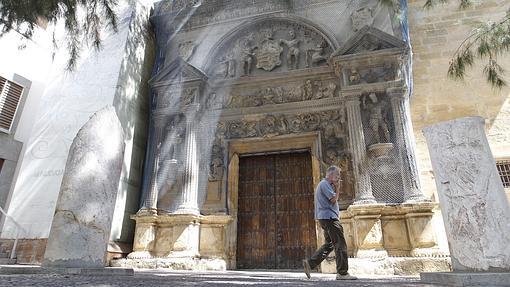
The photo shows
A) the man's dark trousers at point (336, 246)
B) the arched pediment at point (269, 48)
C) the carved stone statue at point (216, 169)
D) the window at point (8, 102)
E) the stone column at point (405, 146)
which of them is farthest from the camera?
the window at point (8, 102)

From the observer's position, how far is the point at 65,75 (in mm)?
7992

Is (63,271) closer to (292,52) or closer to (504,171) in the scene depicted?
(292,52)

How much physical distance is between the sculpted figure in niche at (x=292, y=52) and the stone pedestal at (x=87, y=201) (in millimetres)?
4609

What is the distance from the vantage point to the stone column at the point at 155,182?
22.7 feet

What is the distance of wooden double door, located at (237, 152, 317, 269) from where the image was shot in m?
6.68

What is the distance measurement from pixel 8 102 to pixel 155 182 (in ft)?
15.5

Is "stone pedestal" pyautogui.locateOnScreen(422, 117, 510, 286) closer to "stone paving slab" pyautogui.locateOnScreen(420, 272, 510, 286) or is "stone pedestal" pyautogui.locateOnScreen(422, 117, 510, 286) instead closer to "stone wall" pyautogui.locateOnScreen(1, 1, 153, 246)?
"stone paving slab" pyautogui.locateOnScreen(420, 272, 510, 286)

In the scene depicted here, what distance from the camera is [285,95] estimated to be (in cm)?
754

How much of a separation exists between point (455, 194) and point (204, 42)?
6839 mm

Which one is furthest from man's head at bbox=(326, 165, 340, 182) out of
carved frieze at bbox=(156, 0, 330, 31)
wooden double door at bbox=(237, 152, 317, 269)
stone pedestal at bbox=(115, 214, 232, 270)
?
carved frieze at bbox=(156, 0, 330, 31)

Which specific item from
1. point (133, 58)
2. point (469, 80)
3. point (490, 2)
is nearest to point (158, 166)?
point (133, 58)

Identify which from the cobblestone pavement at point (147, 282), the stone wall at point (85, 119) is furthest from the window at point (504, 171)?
the stone wall at point (85, 119)

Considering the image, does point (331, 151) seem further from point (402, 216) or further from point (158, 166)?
point (158, 166)

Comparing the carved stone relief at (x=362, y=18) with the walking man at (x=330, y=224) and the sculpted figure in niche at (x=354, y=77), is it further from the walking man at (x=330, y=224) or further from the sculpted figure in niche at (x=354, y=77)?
the walking man at (x=330, y=224)
